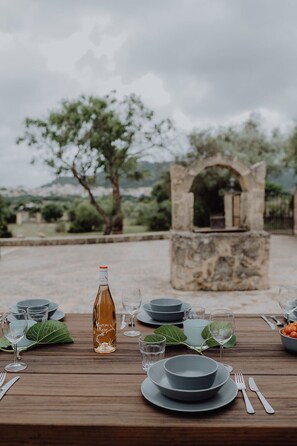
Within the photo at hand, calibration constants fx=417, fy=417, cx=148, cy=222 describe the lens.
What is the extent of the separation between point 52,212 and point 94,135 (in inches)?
269

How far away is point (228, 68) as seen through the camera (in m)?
14.2

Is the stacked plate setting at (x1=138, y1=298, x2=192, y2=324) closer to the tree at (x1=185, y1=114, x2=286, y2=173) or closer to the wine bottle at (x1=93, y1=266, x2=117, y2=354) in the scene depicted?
the wine bottle at (x1=93, y1=266, x2=117, y2=354)

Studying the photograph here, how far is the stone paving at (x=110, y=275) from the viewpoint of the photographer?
5469 mm

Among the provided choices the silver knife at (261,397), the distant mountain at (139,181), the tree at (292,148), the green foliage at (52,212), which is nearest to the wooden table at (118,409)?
the silver knife at (261,397)

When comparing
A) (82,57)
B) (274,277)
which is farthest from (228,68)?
(274,277)

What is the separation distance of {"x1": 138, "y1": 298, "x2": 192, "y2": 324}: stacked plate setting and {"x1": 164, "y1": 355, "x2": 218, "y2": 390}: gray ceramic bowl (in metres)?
0.58

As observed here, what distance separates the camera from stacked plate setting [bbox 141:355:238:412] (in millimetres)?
1241

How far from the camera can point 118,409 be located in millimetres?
1211

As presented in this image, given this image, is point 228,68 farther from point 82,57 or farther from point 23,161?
point 23,161

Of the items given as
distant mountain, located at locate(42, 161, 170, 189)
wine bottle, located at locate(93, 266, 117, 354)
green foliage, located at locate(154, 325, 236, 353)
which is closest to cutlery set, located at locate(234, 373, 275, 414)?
green foliage, located at locate(154, 325, 236, 353)

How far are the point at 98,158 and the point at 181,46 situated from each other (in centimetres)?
482

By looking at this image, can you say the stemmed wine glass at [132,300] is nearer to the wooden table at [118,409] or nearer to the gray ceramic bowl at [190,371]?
the wooden table at [118,409]

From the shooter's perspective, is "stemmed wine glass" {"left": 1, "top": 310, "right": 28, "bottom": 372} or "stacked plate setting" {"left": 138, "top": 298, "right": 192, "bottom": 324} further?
"stacked plate setting" {"left": 138, "top": 298, "right": 192, "bottom": 324}

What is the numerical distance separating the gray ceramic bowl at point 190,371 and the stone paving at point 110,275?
3519mm
